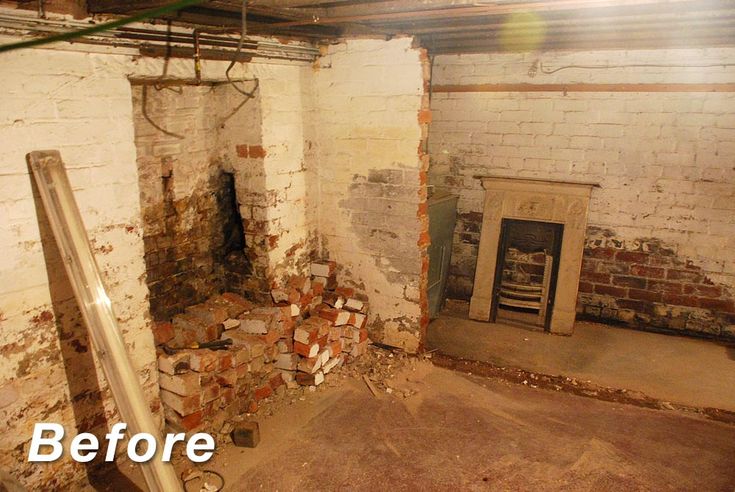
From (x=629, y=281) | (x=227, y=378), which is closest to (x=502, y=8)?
(x=227, y=378)

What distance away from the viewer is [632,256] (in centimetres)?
466

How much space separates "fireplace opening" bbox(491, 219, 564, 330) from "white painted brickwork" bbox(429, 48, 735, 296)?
458mm

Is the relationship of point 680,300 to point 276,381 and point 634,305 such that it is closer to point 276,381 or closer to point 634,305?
point 634,305

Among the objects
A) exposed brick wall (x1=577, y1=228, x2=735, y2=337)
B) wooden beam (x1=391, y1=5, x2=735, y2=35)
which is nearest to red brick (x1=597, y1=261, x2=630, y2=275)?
exposed brick wall (x1=577, y1=228, x2=735, y2=337)

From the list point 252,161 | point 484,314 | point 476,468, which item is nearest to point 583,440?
point 476,468

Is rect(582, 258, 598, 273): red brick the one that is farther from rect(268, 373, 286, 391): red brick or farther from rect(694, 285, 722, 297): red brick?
rect(268, 373, 286, 391): red brick

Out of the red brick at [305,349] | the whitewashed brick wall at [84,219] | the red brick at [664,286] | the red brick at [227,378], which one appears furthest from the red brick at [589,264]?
the whitewashed brick wall at [84,219]

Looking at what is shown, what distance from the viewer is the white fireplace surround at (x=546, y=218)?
459cm

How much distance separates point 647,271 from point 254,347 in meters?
3.50

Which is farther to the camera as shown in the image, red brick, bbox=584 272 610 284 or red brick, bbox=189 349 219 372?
red brick, bbox=584 272 610 284

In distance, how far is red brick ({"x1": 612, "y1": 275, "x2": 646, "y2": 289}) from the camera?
15.4 feet

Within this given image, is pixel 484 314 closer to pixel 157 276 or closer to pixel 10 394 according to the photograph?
pixel 157 276

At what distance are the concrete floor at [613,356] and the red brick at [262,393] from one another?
1.54 meters

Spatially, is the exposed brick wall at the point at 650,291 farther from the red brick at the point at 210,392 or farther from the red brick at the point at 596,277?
the red brick at the point at 210,392
